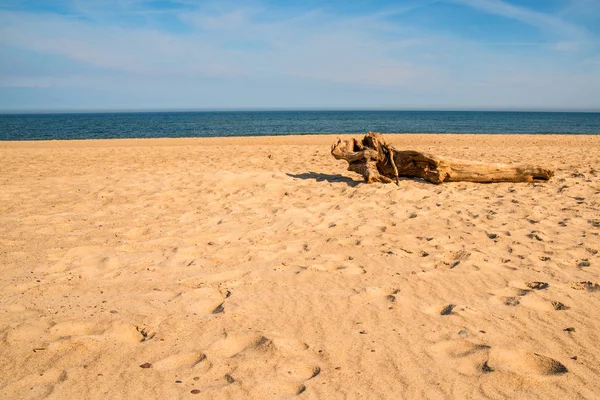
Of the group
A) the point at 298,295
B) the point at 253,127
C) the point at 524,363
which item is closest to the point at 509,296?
the point at 524,363

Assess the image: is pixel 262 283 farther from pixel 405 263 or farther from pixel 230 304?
pixel 405 263

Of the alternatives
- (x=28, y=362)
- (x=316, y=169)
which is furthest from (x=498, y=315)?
(x=316, y=169)

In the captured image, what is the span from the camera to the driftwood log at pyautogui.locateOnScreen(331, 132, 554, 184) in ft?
26.5

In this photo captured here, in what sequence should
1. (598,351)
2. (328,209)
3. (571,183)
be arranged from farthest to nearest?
(571,183) → (328,209) → (598,351)

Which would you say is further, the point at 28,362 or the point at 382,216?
the point at 382,216

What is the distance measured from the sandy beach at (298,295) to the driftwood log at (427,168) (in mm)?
1028

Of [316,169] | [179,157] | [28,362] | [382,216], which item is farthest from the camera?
[179,157]

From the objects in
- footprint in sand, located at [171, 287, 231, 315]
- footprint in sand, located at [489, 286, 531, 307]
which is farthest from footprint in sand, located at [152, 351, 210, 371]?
footprint in sand, located at [489, 286, 531, 307]

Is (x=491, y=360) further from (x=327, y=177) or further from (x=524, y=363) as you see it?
(x=327, y=177)

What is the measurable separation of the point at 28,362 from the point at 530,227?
5283 mm

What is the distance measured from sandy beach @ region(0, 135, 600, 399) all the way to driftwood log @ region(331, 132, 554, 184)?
40.5 inches

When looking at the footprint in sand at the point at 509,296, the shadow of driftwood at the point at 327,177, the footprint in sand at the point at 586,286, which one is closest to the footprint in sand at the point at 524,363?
the footprint in sand at the point at 509,296

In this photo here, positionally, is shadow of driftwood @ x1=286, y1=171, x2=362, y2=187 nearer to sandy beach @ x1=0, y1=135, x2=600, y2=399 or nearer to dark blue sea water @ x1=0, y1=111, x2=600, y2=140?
sandy beach @ x1=0, y1=135, x2=600, y2=399

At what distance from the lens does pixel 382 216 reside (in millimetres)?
5922
